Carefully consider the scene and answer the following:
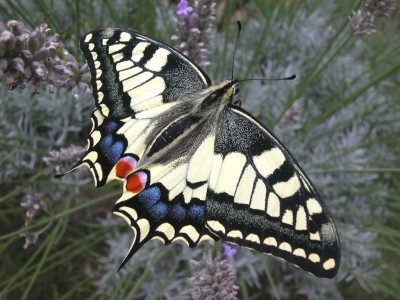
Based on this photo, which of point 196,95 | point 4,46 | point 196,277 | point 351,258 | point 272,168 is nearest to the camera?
point 4,46

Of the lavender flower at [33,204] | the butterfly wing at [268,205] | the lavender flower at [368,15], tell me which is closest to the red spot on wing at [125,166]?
the butterfly wing at [268,205]

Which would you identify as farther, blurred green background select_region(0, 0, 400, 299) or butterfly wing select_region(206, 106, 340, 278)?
blurred green background select_region(0, 0, 400, 299)

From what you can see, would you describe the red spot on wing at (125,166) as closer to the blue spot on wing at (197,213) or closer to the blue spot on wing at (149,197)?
the blue spot on wing at (149,197)

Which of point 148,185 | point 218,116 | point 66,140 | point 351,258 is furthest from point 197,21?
point 351,258

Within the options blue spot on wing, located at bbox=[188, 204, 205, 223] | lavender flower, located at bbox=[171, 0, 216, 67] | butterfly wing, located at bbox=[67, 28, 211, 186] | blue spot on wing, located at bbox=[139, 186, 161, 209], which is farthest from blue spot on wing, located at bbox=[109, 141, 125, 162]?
lavender flower, located at bbox=[171, 0, 216, 67]

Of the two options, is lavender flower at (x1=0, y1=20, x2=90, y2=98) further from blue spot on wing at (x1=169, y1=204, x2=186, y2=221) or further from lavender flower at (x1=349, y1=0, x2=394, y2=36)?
lavender flower at (x1=349, y1=0, x2=394, y2=36)

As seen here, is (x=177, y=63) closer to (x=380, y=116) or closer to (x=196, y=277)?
(x=196, y=277)

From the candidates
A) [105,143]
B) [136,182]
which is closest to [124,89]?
[105,143]

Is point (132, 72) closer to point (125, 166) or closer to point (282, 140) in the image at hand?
point (125, 166)
